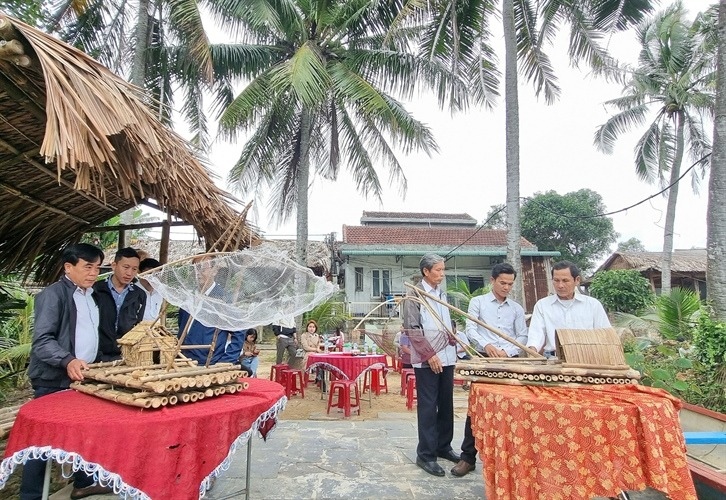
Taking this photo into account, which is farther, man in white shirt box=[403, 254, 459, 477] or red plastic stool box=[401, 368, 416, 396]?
red plastic stool box=[401, 368, 416, 396]

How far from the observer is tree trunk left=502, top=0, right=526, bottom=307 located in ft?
22.1

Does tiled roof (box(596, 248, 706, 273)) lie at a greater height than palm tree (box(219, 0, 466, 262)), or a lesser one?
lesser

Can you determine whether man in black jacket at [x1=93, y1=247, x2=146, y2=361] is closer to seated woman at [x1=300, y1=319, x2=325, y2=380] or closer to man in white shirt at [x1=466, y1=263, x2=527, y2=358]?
man in white shirt at [x1=466, y1=263, x2=527, y2=358]

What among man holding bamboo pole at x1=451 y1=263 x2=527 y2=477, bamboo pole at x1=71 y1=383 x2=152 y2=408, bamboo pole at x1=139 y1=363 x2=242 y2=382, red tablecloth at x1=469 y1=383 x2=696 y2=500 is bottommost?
red tablecloth at x1=469 y1=383 x2=696 y2=500

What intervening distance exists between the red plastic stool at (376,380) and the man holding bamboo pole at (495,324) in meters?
3.88

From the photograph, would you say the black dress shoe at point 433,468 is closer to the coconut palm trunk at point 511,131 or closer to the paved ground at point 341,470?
the paved ground at point 341,470

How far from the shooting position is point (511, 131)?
700 cm

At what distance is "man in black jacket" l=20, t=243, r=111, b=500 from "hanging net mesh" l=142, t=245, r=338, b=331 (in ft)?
2.24

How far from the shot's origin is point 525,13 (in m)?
8.36

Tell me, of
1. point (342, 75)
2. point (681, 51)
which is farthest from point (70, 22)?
point (681, 51)

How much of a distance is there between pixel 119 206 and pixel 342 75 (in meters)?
6.71

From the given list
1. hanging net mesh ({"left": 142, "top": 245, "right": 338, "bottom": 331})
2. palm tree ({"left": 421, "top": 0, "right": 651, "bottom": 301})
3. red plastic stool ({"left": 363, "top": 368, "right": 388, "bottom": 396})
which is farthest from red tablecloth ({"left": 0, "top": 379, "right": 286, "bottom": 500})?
palm tree ({"left": 421, "top": 0, "right": 651, "bottom": 301})

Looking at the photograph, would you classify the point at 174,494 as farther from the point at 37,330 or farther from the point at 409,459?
the point at 409,459

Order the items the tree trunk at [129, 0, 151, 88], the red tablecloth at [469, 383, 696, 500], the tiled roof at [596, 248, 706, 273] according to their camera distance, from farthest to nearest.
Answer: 1. the tiled roof at [596, 248, 706, 273]
2. the tree trunk at [129, 0, 151, 88]
3. the red tablecloth at [469, 383, 696, 500]
